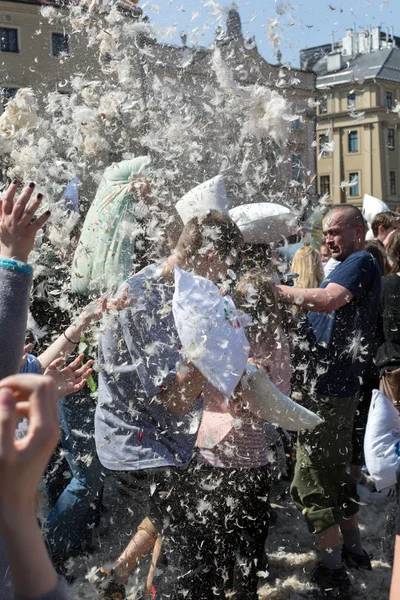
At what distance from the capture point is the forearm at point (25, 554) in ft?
2.72

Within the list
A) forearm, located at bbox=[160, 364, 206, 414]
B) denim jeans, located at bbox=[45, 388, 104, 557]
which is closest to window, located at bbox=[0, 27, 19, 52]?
denim jeans, located at bbox=[45, 388, 104, 557]

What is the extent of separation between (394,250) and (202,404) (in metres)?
1.84

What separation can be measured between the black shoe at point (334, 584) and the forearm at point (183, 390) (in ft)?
4.01

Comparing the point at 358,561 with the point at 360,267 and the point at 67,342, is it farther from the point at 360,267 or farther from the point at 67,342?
the point at 67,342

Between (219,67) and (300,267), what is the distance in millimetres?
1260

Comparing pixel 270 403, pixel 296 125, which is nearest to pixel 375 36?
pixel 296 125

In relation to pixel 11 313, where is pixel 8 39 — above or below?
above

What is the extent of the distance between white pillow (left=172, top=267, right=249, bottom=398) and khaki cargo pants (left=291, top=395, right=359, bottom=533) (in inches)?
40.6

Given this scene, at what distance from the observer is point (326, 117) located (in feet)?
11.9

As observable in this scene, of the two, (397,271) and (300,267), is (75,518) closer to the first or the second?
(300,267)

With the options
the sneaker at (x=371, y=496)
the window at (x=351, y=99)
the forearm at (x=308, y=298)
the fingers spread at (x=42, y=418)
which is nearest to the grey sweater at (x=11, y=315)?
the fingers spread at (x=42, y=418)

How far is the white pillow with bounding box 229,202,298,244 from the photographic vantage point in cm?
311

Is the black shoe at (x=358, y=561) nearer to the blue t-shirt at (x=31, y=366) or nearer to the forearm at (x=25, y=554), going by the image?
the blue t-shirt at (x=31, y=366)

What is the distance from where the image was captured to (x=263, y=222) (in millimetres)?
3115
